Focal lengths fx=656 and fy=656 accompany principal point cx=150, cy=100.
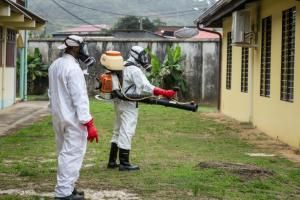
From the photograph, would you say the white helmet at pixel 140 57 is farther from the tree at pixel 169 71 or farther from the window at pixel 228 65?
the tree at pixel 169 71

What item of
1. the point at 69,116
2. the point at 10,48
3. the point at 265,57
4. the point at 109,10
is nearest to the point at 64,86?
the point at 69,116

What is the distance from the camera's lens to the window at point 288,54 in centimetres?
1251

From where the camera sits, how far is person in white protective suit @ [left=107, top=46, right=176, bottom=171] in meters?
8.83

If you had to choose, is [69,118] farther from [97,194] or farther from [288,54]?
[288,54]

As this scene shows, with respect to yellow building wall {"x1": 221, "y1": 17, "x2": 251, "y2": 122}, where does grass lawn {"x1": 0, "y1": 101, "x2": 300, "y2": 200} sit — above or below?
below

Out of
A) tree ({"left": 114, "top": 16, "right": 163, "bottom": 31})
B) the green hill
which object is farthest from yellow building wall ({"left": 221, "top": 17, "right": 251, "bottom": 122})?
the green hill

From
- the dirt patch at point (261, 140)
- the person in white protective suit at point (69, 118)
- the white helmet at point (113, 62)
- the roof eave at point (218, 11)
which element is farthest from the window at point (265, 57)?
the person in white protective suit at point (69, 118)

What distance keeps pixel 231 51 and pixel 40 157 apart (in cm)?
1079

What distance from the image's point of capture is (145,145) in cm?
1183

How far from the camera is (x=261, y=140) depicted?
521 inches

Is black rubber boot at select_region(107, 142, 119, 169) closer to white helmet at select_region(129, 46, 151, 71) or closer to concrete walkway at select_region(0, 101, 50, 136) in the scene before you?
white helmet at select_region(129, 46, 151, 71)

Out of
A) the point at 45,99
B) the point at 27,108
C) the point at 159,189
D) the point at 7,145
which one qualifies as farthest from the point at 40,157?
the point at 45,99

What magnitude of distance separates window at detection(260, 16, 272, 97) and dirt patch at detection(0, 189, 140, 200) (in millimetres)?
8019

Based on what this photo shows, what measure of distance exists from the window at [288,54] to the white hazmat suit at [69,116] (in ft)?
22.0
